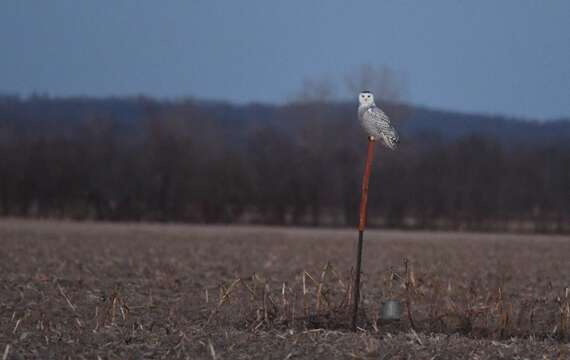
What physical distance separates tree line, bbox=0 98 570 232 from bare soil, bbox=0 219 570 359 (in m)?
25.7

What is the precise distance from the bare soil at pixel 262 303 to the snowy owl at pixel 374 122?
6.62 ft

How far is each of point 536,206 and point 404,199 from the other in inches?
320

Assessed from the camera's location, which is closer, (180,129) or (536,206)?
(536,206)

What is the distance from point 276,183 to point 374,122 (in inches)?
1970

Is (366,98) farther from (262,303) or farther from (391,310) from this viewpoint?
(262,303)

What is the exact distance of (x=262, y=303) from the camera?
47.3 ft

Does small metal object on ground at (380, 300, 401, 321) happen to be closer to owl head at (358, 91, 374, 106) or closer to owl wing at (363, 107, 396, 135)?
owl wing at (363, 107, 396, 135)

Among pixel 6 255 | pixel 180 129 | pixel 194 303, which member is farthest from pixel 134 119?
pixel 194 303

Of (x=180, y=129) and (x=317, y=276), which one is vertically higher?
(x=180, y=129)

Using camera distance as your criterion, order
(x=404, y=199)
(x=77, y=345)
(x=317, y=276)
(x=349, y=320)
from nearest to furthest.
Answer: (x=77, y=345) → (x=349, y=320) → (x=317, y=276) → (x=404, y=199)

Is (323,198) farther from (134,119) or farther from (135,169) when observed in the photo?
(134,119)

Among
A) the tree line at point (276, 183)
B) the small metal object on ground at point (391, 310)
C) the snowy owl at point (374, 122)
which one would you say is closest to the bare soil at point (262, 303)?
the small metal object on ground at point (391, 310)

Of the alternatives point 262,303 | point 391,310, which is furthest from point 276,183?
point 391,310

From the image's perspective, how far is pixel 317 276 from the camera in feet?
71.3
